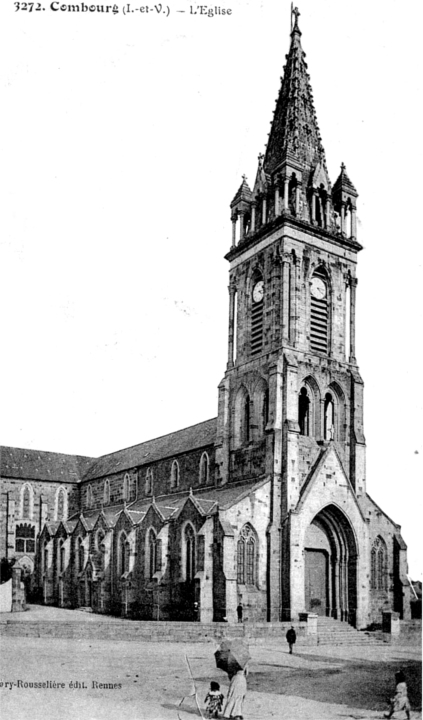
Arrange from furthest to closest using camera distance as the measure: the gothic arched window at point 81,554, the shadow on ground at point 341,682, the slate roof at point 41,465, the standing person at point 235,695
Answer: the slate roof at point 41,465, the gothic arched window at point 81,554, the shadow on ground at point 341,682, the standing person at point 235,695

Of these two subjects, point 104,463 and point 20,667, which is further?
point 104,463

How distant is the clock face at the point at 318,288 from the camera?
40.2 m

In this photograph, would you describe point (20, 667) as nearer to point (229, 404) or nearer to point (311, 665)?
point (311, 665)

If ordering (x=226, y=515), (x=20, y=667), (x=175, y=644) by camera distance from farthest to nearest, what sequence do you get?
(x=226, y=515), (x=175, y=644), (x=20, y=667)

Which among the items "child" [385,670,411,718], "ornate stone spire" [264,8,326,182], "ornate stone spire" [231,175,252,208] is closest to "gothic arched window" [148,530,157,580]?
"ornate stone spire" [231,175,252,208]

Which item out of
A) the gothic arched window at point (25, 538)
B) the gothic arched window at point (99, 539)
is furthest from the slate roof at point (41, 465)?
the gothic arched window at point (99, 539)

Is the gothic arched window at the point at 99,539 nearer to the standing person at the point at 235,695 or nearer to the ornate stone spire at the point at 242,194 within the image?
the ornate stone spire at the point at 242,194

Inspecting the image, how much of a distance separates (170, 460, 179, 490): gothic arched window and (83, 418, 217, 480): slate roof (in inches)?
24.7

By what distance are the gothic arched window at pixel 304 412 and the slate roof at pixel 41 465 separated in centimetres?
2945

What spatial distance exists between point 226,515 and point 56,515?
3060 centimetres

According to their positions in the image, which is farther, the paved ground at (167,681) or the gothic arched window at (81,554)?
A: the gothic arched window at (81,554)

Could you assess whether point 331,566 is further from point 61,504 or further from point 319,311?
point 61,504

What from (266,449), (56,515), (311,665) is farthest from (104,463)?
(311,665)

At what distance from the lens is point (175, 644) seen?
27891 millimetres
